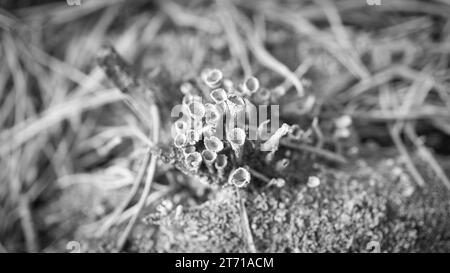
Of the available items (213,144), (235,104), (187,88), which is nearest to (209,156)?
(213,144)

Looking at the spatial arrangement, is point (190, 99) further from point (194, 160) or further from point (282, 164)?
point (282, 164)

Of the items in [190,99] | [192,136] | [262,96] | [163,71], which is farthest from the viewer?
[163,71]

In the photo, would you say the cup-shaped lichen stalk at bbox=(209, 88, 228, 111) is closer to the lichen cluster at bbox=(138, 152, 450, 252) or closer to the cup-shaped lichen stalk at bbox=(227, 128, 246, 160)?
the cup-shaped lichen stalk at bbox=(227, 128, 246, 160)

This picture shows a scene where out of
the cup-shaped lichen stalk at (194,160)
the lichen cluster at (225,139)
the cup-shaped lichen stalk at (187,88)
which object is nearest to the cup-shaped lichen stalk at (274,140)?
the lichen cluster at (225,139)

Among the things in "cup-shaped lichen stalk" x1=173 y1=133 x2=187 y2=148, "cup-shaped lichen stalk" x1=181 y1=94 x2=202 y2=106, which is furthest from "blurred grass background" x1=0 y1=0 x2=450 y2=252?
"cup-shaped lichen stalk" x1=173 y1=133 x2=187 y2=148

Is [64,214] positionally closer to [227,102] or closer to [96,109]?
[96,109]

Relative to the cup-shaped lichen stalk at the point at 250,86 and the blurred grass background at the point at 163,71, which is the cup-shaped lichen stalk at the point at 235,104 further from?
the blurred grass background at the point at 163,71
